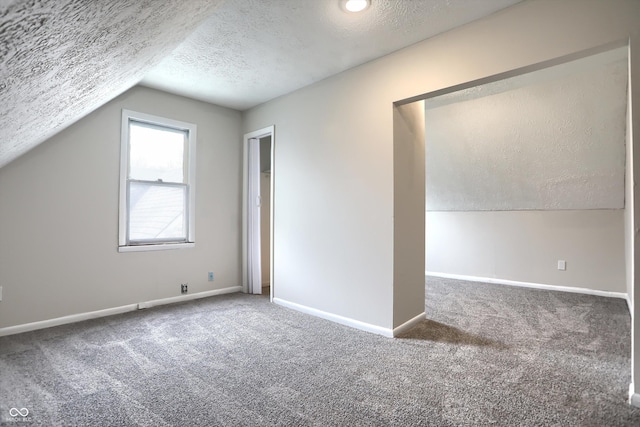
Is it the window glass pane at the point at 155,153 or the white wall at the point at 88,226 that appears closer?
the white wall at the point at 88,226

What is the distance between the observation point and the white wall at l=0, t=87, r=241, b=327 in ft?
9.00

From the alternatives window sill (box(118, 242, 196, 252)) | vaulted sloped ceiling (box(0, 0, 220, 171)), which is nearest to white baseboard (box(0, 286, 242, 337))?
window sill (box(118, 242, 196, 252))

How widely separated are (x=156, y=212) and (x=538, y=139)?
15.0 feet

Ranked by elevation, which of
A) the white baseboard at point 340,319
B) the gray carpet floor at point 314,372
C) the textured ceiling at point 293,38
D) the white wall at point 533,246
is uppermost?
the textured ceiling at point 293,38

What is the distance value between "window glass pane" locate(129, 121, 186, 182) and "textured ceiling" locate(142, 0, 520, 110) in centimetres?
54

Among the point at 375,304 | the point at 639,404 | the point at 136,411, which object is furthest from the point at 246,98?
the point at 639,404

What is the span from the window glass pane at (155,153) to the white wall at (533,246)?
4.26 meters

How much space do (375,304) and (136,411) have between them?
186 cm

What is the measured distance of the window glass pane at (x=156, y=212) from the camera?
136 inches

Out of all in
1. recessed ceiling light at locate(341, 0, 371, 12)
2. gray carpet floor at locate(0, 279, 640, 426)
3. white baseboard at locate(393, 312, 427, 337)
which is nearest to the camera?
gray carpet floor at locate(0, 279, 640, 426)

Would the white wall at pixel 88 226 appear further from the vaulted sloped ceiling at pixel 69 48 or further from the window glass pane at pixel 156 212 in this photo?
the vaulted sloped ceiling at pixel 69 48

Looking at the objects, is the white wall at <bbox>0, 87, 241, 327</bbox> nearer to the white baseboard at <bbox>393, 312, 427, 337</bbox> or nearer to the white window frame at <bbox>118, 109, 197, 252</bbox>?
the white window frame at <bbox>118, 109, 197, 252</bbox>

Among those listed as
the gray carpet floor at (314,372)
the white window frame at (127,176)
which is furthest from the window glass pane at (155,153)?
the gray carpet floor at (314,372)

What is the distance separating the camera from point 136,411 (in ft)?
5.36
